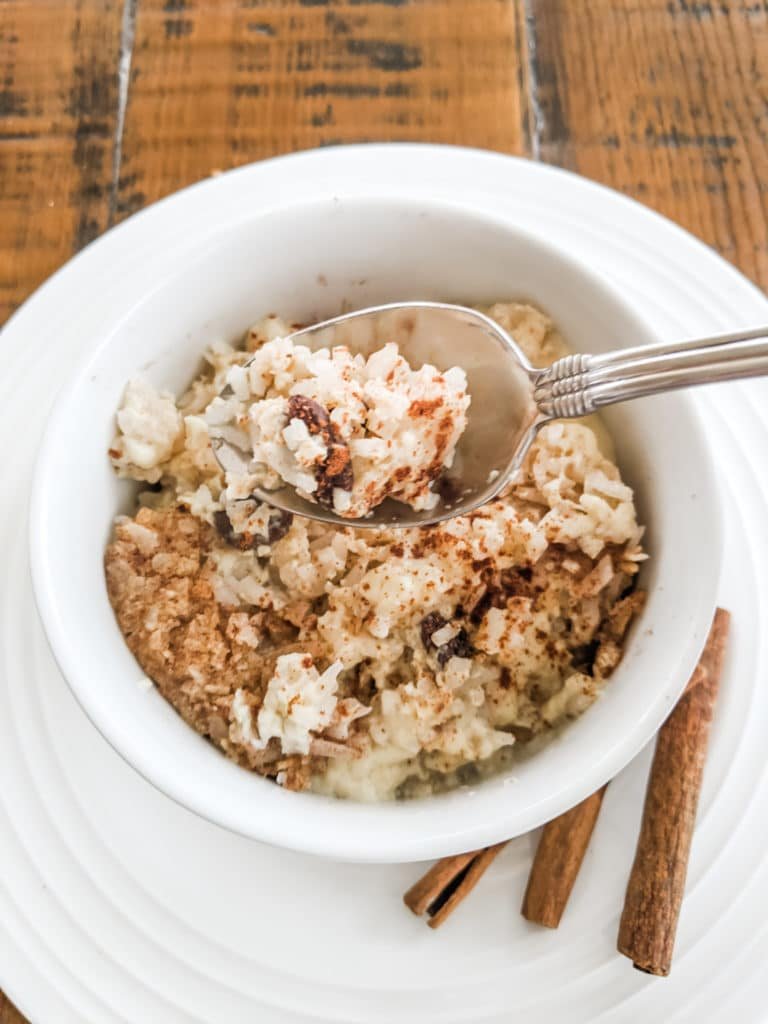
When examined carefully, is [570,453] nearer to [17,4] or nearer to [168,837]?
[168,837]

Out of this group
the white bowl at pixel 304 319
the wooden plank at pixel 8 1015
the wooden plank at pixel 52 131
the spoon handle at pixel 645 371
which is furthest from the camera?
the wooden plank at pixel 52 131

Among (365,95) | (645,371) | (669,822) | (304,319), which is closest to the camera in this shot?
(645,371)

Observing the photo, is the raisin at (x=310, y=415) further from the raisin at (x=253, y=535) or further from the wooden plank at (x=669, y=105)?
the wooden plank at (x=669, y=105)

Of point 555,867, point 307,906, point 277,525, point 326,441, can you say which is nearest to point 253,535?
point 277,525

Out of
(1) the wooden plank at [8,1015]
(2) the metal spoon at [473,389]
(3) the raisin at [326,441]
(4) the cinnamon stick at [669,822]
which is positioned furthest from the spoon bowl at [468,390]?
(1) the wooden plank at [8,1015]

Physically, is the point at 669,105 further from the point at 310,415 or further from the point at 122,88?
the point at 310,415

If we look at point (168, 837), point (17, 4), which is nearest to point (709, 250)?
point (168, 837)
